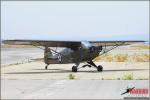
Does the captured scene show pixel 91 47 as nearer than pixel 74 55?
Yes

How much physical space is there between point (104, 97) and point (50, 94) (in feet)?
6.48

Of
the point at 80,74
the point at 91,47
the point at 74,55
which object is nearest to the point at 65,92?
the point at 80,74

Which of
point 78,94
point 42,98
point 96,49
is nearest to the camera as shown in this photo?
point 42,98

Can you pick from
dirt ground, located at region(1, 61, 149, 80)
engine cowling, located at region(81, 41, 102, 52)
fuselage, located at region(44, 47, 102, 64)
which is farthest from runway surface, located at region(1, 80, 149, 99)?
fuselage, located at region(44, 47, 102, 64)

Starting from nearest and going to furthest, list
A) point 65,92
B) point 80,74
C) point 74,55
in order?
point 65,92, point 80,74, point 74,55

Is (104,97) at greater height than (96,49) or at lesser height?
lesser

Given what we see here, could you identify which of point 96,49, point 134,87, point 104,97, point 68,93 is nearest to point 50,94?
point 68,93

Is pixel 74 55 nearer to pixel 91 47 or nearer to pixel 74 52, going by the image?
pixel 74 52

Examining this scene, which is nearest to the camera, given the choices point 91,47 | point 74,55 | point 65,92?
point 65,92

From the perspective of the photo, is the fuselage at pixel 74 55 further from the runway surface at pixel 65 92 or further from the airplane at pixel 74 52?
the runway surface at pixel 65 92

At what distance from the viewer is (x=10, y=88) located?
15961mm

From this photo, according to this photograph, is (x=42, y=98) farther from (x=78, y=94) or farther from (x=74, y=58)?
(x=74, y=58)

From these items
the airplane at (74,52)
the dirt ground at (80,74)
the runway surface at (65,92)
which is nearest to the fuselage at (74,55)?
the airplane at (74,52)

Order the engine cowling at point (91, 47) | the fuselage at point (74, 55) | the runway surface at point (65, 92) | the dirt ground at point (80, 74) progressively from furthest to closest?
the fuselage at point (74, 55)
the engine cowling at point (91, 47)
the dirt ground at point (80, 74)
the runway surface at point (65, 92)
